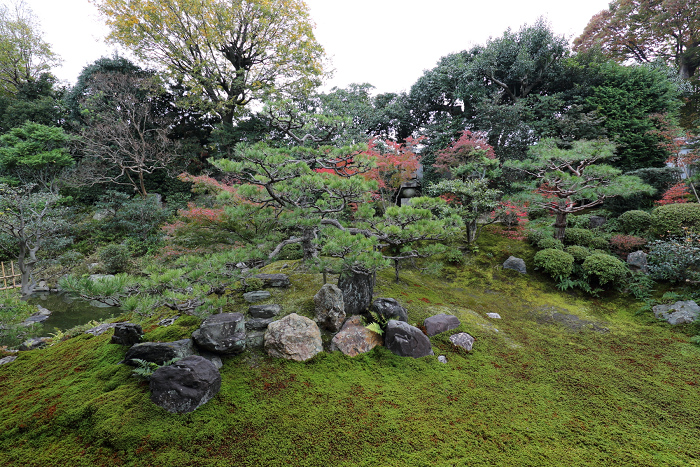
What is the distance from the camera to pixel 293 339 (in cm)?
289

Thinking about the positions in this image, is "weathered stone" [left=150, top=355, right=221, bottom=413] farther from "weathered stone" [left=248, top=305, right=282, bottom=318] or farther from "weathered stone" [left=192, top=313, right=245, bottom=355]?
"weathered stone" [left=248, top=305, right=282, bottom=318]

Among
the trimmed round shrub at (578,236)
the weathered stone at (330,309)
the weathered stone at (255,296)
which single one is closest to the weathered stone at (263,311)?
the weathered stone at (255,296)

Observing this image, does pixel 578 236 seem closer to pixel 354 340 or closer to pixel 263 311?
pixel 354 340

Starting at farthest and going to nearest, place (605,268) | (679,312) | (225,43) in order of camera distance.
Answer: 1. (225,43)
2. (605,268)
3. (679,312)

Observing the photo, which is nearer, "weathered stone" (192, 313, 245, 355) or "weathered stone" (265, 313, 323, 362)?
"weathered stone" (192, 313, 245, 355)

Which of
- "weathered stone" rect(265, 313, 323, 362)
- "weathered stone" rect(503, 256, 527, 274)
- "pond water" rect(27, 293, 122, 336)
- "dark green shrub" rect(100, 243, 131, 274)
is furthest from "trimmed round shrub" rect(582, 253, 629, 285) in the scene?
"dark green shrub" rect(100, 243, 131, 274)

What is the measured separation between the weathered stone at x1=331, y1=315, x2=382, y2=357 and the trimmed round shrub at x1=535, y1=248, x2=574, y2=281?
4.41m

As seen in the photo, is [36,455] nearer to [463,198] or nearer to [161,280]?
[161,280]

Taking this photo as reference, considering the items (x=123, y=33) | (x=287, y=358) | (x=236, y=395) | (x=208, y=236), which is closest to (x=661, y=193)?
(x=287, y=358)

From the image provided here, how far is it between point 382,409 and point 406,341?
86 cm

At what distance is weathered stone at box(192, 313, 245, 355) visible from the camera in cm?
265

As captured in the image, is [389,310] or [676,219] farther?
[676,219]

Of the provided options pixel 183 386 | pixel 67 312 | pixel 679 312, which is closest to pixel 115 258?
pixel 67 312

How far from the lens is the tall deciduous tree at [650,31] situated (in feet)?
34.9
